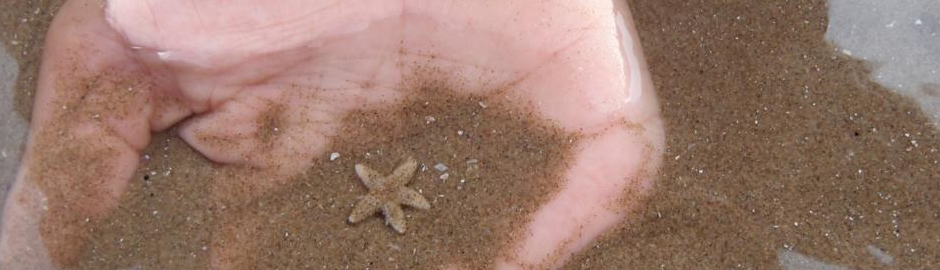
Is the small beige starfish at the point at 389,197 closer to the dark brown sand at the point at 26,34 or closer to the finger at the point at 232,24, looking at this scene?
the finger at the point at 232,24

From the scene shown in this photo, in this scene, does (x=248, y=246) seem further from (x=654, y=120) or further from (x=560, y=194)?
(x=654, y=120)

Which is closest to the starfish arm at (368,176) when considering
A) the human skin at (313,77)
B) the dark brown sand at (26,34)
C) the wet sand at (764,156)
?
the human skin at (313,77)

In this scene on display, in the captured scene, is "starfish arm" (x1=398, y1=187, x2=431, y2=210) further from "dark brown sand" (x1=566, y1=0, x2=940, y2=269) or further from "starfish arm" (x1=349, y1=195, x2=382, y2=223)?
"dark brown sand" (x1=566, y1=0, x2=940, y2=269)

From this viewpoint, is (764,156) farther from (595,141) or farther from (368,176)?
(368,176)

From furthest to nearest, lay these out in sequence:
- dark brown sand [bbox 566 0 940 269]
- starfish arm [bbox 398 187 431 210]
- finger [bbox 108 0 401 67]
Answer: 1. starfish arm [bbox 398 187 431 210]
2. dark brown sand [bbox 566 0 940 269]
3. finger [bbox 108 0 401 67]

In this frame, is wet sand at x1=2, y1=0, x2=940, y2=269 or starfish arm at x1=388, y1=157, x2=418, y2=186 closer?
wet sand at x1=2, y1=0, x2=940, y2=269

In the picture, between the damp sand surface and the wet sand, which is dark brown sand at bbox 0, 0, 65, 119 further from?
the damp sand surface

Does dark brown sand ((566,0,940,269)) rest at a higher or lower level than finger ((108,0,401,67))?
lower

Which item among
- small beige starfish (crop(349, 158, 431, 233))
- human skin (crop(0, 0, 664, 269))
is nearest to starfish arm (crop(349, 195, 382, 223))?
small beige starfish (crop(349, 158, 431, 233))

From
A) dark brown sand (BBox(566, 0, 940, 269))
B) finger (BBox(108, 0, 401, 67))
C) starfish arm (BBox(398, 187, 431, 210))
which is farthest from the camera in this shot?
starfish arm (BBox(398, 187, 431, 210))
